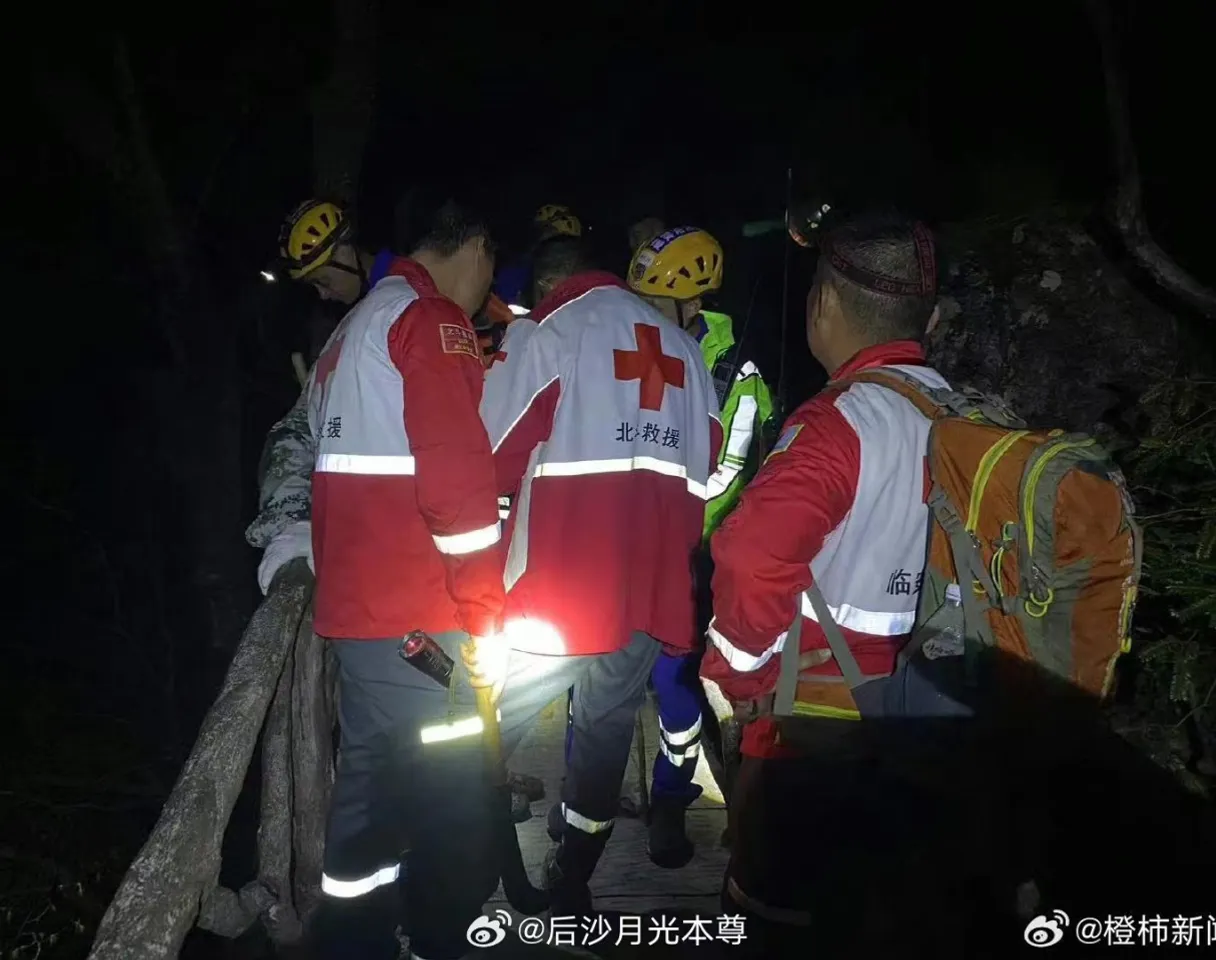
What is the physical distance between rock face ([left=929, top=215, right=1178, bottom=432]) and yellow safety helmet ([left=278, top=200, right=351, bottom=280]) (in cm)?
426

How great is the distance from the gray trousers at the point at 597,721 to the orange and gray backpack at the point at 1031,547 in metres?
1.42

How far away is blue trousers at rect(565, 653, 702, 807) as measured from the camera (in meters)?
4.12

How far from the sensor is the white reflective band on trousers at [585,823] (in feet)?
11.5

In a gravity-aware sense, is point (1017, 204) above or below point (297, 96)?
below

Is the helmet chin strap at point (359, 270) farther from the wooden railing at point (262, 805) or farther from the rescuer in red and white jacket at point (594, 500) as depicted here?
the wooden railing at point (262, 805)

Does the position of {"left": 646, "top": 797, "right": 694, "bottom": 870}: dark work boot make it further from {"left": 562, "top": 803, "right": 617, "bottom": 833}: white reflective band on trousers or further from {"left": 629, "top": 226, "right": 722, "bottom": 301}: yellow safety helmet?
{"left": 629, "top": 226, "right": 722, "bottom": 301}: yellow safety helmet

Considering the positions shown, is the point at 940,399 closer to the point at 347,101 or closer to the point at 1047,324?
the point at 1047,324

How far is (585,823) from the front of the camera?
352 cm

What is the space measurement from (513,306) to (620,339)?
1996mm

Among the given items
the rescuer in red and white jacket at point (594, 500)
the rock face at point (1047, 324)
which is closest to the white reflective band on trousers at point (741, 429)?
the rescuer in red and white jacket at point (594, 500)

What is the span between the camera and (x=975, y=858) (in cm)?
Answer: 224

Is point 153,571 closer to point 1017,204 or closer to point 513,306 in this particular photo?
point 513,306

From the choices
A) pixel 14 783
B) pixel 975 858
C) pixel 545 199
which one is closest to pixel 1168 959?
pixel 975 858

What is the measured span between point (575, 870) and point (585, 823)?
21cm
